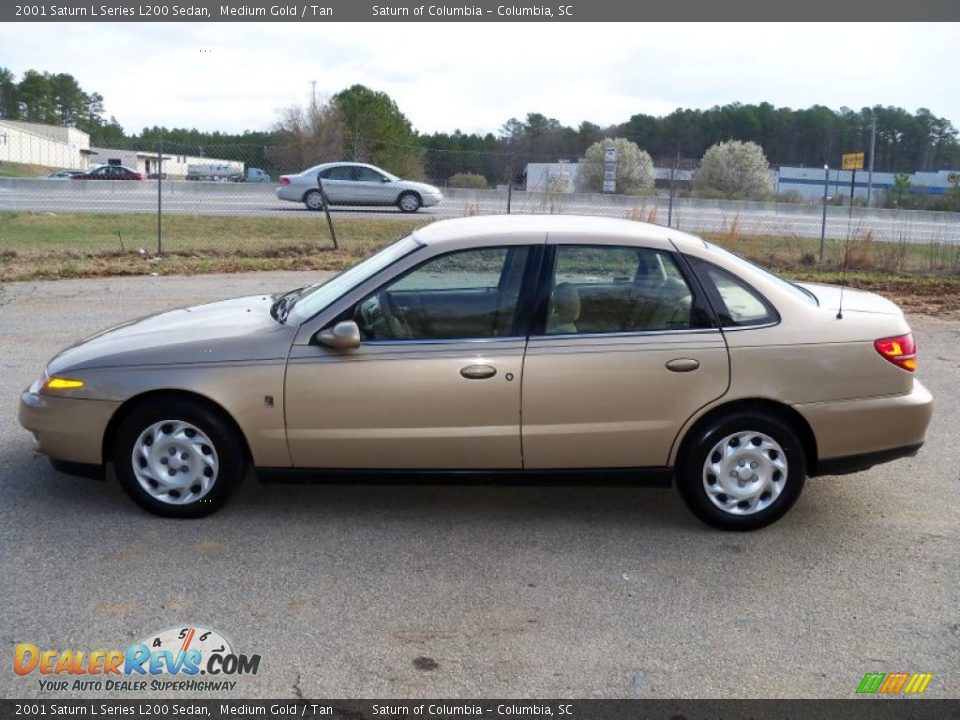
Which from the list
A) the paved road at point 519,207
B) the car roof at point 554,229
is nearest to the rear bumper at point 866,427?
the car roof at point 554,229

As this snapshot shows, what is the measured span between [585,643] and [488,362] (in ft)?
4.99

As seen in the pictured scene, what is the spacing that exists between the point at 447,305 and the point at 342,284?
611 millimetres

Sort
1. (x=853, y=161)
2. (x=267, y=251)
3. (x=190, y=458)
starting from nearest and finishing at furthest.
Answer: (x=190, y=458), (x=267, y=251), (x=853, y=161)

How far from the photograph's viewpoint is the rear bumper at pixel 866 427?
4926 millimetres

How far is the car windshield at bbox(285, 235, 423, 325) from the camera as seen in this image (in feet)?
16.7

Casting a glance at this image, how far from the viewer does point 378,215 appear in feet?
79.2

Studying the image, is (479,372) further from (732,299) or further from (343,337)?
(732,299)

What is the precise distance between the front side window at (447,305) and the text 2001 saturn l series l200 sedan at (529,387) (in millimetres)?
11

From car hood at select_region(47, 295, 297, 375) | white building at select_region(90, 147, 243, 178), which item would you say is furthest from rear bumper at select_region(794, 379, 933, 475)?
white building at select_region(90, 147, 243, 178)

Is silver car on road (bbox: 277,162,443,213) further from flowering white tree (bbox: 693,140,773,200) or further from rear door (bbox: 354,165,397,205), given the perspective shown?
flowering white tree (bbox: 693,140,773,200)

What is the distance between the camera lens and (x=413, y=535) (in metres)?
4.95

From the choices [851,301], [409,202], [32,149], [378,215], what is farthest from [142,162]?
[851,301]

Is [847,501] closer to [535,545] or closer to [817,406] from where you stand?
[817,406]

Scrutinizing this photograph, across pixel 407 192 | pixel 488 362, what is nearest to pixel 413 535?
pixel 488 362
